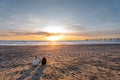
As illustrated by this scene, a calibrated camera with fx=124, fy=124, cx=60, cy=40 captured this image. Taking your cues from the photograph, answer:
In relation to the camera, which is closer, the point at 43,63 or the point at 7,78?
the point at 7,78

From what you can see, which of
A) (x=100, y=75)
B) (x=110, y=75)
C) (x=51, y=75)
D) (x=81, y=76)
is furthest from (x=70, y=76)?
(x=110, y=75)

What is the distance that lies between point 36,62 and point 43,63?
587 mm

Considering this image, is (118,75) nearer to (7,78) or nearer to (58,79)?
(58,79)

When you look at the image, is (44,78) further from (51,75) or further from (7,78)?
(7,78)

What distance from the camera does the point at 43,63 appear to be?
9.32 metres

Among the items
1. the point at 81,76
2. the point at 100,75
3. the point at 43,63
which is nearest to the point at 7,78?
the point at 43,63

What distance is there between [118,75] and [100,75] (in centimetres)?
97

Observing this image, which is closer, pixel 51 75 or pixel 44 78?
pixel 44 78

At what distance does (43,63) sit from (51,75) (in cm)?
253

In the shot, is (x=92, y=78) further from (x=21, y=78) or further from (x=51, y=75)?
(x=21, y=78)

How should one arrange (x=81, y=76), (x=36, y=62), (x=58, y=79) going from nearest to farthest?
(x=58, y=79)
(x=81, y=76)
(x=36, y=62)

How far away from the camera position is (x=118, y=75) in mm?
6805

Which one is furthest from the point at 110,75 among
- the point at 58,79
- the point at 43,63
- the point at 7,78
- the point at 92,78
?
the point at 7,78

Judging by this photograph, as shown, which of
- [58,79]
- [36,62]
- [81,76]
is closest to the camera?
[58,79]
